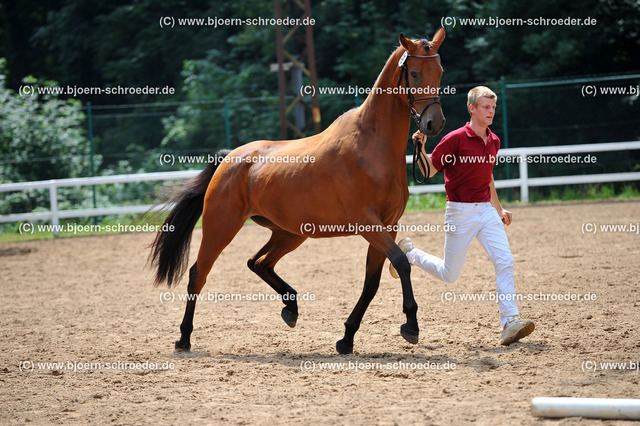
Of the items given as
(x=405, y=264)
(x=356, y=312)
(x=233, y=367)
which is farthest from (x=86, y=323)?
(x=405, y=264)

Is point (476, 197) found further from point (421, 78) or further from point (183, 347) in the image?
point (183, 347)

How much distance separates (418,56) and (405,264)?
5.24 ft

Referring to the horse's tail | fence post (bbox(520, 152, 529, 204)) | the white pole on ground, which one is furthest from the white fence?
the white pole on ground

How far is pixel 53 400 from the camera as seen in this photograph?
482 centimetres

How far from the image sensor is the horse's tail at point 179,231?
6.74m

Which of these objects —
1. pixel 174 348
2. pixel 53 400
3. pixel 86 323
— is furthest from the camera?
pixel 86 323

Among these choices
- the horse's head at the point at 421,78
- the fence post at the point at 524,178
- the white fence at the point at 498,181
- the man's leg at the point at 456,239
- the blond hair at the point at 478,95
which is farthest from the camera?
the fence post at the point at 524,178

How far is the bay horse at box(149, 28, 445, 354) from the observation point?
536 cm

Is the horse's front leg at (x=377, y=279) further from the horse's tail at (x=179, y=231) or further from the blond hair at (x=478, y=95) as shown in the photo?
the horse's tail at (x=179, y=231)

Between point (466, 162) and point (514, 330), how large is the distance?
1.36 metres

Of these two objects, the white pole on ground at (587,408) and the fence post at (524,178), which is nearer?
the white pole on ground at (587,408)

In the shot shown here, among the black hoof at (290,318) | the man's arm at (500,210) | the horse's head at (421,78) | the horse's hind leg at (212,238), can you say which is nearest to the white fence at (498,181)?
the horse's hind leg at (212,238)

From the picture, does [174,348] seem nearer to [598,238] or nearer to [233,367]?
[233,367]

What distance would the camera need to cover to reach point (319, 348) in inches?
234
